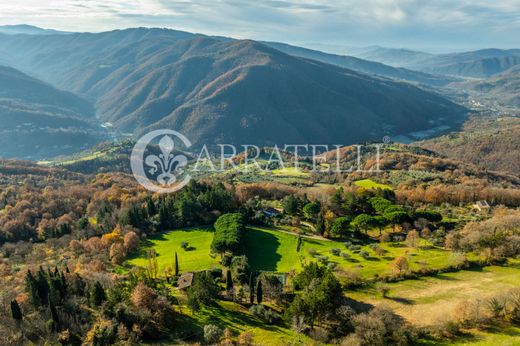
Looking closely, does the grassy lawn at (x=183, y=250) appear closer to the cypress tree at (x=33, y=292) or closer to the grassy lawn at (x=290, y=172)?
the cypress tree at (x=33, y=292)

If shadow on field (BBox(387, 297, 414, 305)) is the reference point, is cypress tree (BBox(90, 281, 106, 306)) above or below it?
above

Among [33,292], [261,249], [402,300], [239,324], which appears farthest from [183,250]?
[402,300]

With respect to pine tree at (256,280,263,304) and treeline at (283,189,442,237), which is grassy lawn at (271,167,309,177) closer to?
treeline at (283,189,442,237)

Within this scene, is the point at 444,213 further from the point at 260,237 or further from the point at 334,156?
the point at 334,156

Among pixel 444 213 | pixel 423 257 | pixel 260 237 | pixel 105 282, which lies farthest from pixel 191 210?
pixel 444 213

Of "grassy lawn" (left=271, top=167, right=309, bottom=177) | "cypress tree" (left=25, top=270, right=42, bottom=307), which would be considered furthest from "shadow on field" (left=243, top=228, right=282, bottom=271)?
"grassy lawn" (left=271, top=167, right=309, bottom=177)

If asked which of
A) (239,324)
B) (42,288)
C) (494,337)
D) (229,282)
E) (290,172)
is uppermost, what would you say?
(42,288)

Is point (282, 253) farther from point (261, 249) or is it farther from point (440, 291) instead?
point (440, 291)
